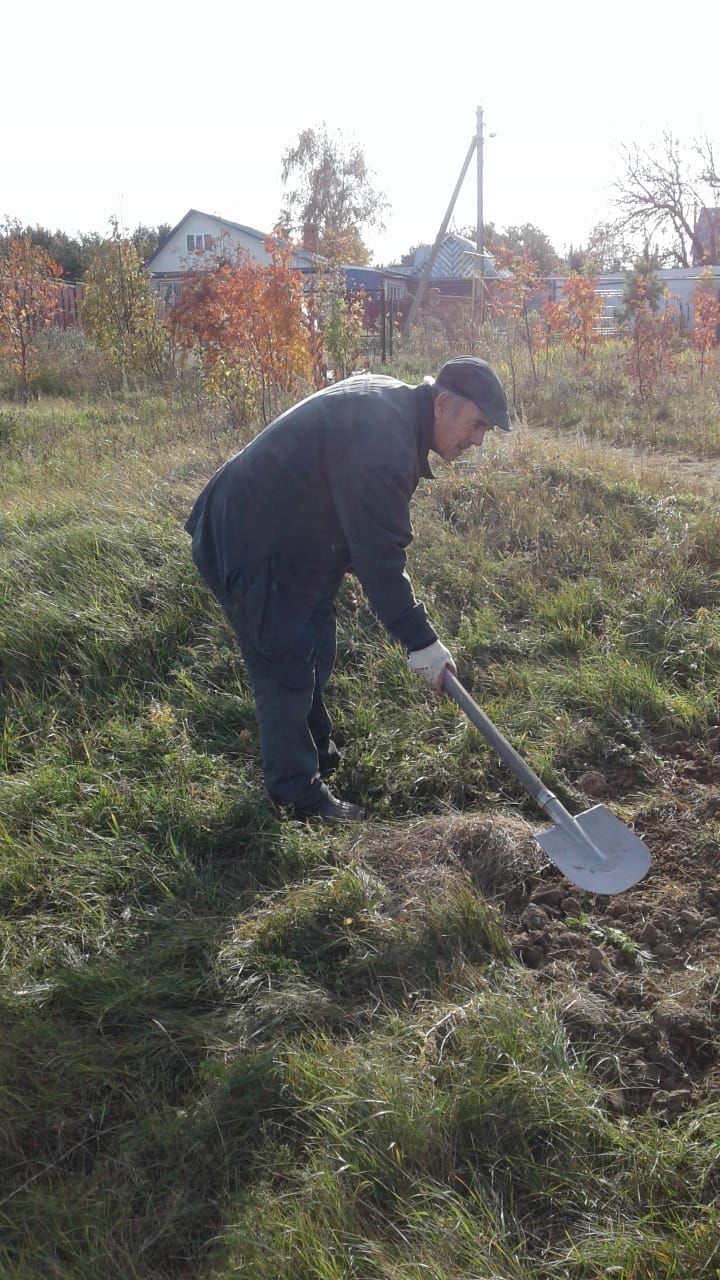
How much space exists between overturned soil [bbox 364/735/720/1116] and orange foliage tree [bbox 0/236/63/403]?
36.3 feet

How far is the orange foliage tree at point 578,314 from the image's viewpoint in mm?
13047

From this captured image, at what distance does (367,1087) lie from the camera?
88.0 inches

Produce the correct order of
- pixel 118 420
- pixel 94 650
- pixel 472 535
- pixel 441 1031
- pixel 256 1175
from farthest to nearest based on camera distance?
pixel 118 420 < pixel 472 535 < pixel 94 650 < pixel 441 1031 < pixel 256 1175

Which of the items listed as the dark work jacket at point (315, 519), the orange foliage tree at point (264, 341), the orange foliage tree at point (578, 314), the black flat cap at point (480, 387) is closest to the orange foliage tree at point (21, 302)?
the orange foliage tree at point (264, 341)

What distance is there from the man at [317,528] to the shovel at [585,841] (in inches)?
10.5

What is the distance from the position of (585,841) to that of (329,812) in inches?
35.7

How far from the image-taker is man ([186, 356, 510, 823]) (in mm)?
3023

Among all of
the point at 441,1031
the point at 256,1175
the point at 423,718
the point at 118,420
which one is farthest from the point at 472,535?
the point at 118,420

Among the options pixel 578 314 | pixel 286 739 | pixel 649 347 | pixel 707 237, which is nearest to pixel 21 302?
pixel 578 314

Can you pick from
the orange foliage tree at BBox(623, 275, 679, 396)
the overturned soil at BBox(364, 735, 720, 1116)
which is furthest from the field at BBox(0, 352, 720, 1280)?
the orange foliage tree at BBox(623, 275, 679, 396)

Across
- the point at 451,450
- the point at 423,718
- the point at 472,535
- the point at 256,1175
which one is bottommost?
the point at 256,1175

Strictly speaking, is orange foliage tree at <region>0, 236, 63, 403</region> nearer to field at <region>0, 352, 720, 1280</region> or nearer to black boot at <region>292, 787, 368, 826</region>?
field at <region>0, 352, 720, 1280</region>

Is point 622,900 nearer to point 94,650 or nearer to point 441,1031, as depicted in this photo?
point 441,1031

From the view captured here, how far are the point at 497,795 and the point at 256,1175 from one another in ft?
5.61
